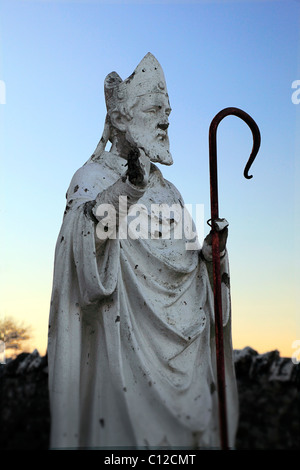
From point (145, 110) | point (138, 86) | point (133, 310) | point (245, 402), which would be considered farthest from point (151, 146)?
point (245, 402)

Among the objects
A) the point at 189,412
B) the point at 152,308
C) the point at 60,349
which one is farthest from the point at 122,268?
the point at 189,412

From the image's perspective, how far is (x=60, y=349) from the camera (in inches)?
221

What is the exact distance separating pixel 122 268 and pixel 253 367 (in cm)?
165

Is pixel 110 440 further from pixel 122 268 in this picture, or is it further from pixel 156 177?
pixel 156 177

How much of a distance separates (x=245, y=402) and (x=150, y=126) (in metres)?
2.28

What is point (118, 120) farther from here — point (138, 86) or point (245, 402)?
point (245, 402)

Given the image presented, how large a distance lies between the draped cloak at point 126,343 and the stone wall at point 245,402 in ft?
0.71

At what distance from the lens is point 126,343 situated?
5652 mm

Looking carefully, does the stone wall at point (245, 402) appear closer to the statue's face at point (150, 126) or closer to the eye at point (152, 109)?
the statue's face at point (150, 126)

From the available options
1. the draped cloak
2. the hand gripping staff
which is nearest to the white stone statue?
the draped cloak

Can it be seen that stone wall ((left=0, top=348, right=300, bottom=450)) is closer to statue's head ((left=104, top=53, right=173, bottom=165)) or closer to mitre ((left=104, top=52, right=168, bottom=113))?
statue's head ((left=104, top=53, right=173, bottom=165))

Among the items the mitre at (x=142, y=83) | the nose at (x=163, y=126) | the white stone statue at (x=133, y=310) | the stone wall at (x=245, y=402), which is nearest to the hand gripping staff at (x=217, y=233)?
the white stone statue at (x=133, y=310)

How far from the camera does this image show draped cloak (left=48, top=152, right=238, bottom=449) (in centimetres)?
546

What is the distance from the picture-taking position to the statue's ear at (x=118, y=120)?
21.0 ft
